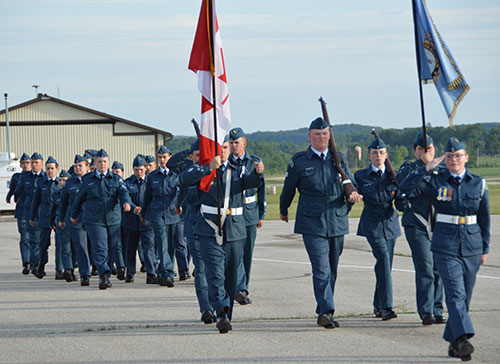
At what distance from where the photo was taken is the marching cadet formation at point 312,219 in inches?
280

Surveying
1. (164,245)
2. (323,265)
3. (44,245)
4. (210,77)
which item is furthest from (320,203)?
(44,245)

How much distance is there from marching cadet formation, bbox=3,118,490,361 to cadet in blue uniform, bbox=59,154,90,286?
0.02 metres

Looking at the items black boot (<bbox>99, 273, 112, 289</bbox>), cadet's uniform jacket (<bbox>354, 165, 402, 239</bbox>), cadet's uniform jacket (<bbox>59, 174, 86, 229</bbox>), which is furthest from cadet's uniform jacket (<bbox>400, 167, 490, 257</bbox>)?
cadet's uniform jacket (<bbox>59, 174, 86, 229</bbox>)

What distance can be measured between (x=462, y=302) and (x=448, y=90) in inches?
90.8

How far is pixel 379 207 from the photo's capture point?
8.80 metres

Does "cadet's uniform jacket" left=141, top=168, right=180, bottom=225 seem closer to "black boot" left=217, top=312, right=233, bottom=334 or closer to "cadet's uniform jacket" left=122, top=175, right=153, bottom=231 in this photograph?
"cadet's uniform jacket" left=122, top=175, right=153, bottom=231

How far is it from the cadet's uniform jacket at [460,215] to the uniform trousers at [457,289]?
0.07 metres

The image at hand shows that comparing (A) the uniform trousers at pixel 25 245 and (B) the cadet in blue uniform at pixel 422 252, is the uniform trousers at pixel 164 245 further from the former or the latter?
(B) the cadet in blue uniform at pixel 422 252

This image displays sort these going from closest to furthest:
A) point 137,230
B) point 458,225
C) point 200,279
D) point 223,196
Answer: point 458,225, point 223,196, point 200,279, point 137,230

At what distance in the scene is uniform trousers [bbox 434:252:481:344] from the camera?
676cm

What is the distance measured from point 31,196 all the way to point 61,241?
1677 mm

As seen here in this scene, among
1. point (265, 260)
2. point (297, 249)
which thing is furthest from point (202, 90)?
point (297, 249)

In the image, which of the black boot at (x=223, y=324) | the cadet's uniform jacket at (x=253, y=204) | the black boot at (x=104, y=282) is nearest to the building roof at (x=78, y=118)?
the black boot at (x=104, y=282)

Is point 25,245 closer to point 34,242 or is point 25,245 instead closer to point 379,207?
point 34,242
